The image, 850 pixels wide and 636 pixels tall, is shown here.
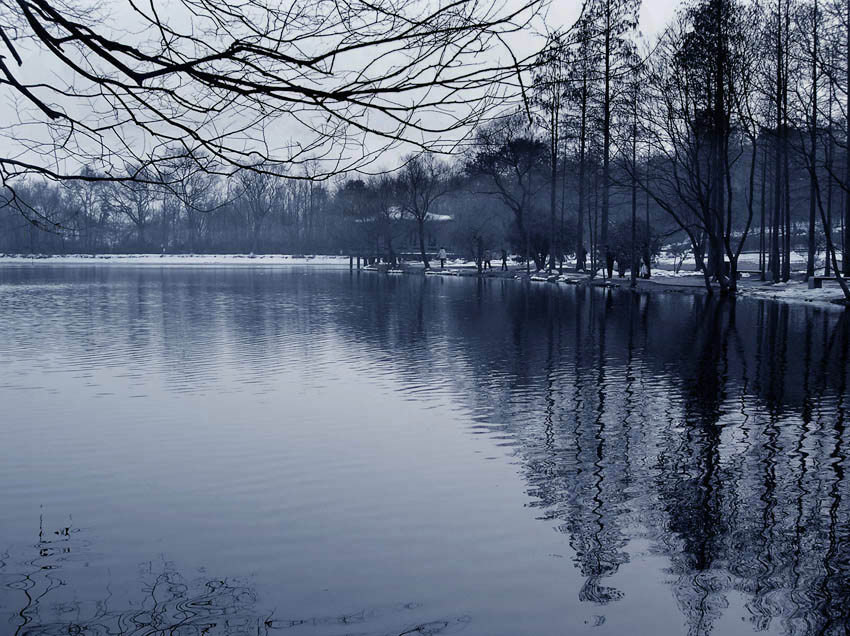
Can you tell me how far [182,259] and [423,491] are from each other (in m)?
103

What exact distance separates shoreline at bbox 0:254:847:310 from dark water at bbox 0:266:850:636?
54.7 feet

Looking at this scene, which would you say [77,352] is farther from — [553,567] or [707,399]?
[553,567]

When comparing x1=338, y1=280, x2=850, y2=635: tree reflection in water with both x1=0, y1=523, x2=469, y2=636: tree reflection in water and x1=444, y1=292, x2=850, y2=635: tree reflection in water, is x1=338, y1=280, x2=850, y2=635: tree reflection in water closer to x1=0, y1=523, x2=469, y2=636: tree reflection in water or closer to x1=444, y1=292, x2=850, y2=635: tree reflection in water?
x1=444, y1=292, x2=850, y2=635: tree reflection in water

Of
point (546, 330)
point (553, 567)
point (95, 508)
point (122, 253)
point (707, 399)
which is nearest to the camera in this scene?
point (553, 567)

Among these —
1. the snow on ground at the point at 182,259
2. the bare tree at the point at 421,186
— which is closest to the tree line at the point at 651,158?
the bare tree at the point at 421,186

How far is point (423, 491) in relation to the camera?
8.79 meters

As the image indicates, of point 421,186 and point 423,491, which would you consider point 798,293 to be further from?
point 421,186

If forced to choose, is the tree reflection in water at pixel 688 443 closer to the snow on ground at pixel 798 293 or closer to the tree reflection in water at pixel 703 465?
the tree reflection in water at pixel 703 465

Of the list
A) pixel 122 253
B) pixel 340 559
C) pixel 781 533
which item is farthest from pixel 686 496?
pixel 122 253

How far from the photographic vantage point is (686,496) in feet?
27.6

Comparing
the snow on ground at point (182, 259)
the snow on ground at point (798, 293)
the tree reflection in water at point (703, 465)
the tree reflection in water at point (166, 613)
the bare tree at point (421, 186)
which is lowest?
the tree reflection in water at point (166, 613)

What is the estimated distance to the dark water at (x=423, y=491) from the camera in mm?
5949

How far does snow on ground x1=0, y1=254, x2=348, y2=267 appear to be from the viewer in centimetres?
10203

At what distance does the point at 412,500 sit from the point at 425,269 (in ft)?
216
